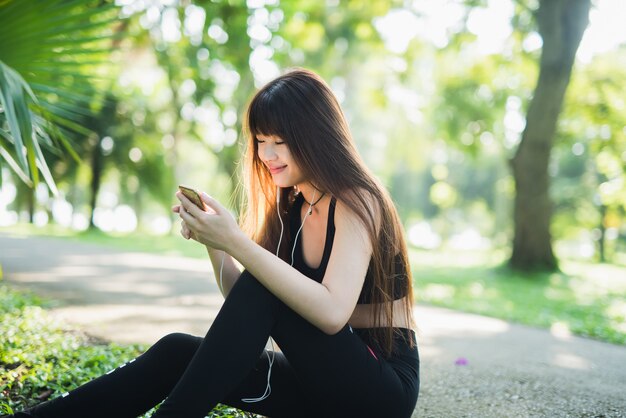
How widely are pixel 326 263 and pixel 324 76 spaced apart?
14443mm

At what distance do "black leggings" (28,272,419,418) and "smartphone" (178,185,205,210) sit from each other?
0.90 ft

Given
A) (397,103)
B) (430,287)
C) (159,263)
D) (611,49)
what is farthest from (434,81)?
→ (159,263)

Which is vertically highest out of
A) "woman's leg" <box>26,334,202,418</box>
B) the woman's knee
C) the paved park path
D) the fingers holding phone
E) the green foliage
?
the fingers holding phone

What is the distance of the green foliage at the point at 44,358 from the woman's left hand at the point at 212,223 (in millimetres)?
894

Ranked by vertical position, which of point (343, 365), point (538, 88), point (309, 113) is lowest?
point (343, 365)

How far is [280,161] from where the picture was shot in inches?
77.3

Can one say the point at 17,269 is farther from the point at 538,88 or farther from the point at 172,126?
the point at 172,126

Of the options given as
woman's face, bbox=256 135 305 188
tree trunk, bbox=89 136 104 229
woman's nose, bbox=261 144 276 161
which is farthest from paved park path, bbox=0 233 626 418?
tree trunk, bbox=89 136 104 229

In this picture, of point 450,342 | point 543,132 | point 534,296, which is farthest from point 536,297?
point 450,342

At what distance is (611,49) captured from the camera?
42.8 feet

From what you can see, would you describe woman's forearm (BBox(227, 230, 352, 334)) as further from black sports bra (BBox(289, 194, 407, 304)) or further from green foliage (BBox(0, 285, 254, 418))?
green foliage (BBox(0, 285, 254, 418))

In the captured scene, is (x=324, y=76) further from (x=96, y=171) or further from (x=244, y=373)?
(x=244, y=373)

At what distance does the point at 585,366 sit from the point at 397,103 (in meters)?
14.0

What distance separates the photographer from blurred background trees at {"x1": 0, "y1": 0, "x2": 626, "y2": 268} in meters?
2.87
